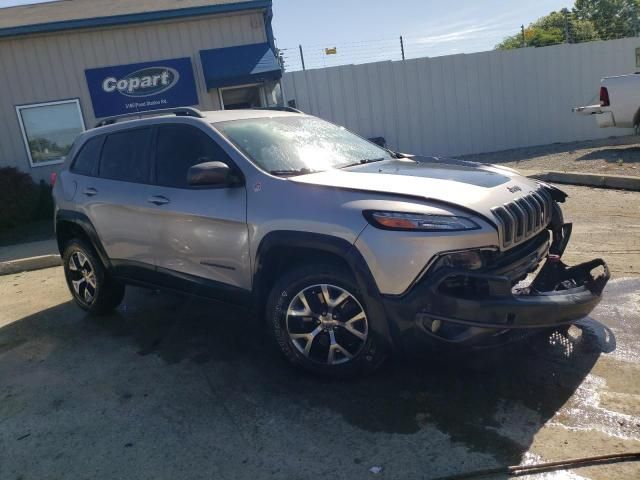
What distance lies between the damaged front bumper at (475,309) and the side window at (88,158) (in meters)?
3.30

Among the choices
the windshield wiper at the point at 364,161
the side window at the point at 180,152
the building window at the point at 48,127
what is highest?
the building window at the point at 48,127

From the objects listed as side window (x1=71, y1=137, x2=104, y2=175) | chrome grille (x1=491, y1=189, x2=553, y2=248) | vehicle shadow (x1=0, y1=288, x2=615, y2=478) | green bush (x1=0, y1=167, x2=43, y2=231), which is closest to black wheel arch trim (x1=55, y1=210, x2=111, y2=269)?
side window (x1=71, y1=137, x2=104, y2=175)

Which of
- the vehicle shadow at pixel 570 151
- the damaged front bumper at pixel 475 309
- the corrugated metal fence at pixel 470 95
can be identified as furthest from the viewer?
the corrugated metal fence at pixel 470 95

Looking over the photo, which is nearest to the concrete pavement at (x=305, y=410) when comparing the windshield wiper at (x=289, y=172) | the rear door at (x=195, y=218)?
the rear door at (x=195, y=218)

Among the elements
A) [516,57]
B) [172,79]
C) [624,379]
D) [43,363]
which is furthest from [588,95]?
[43,363]

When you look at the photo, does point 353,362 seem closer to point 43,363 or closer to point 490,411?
point 490,411

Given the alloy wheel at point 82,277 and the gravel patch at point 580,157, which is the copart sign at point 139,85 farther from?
the alloy wheel at point 82,277

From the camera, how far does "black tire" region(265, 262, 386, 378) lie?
138 inches

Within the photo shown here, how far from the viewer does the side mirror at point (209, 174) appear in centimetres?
382

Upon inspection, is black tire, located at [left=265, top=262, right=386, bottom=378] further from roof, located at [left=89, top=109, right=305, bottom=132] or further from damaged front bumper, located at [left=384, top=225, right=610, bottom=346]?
roof, located at [left=89, top=109, right=305, bottom=132]

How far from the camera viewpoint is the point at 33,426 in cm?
358

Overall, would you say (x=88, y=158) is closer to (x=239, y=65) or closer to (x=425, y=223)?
(x=425, y=223)

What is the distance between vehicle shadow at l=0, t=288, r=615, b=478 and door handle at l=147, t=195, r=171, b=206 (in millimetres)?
1138

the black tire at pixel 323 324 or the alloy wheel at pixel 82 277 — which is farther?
the alloy wheel at pixel 82 277
